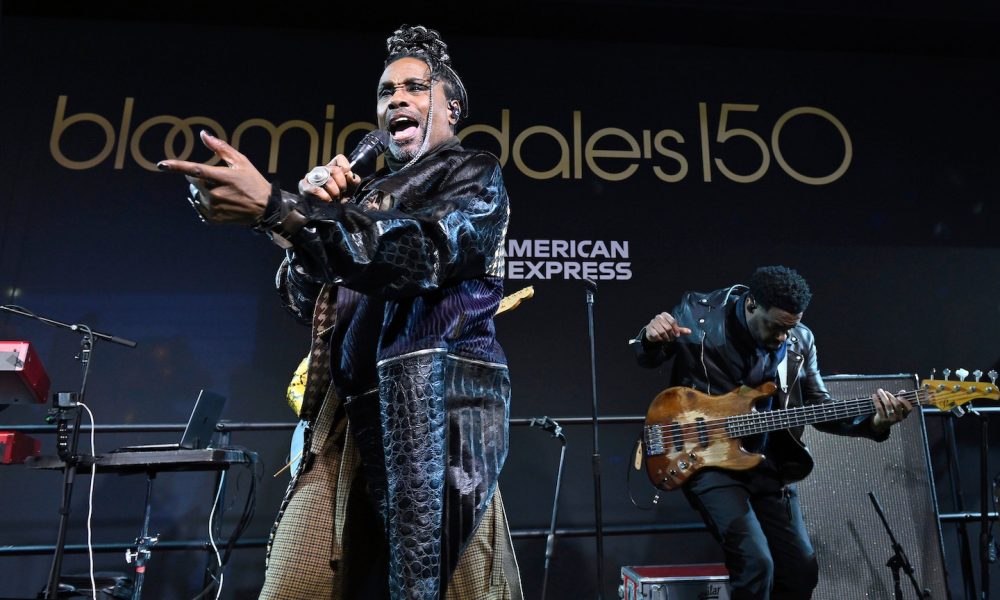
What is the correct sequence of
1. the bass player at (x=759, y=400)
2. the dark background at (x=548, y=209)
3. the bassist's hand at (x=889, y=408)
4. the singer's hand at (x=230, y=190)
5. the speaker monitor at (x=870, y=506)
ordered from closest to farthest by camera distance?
the singer's hand at (x=230, y=190)
the bass player at (x=759, y=400)
the bassist's hand at (x=889, y=408)
the speaker monitor at (x=870, y=506)
the dark background at (x=548, y=209)

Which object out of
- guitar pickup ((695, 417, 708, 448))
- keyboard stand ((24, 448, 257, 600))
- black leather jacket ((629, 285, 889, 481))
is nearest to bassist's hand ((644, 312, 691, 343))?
black leather jacket ((629, 285, 889, 481))

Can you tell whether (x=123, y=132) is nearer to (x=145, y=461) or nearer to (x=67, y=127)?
(x=67, y=127)

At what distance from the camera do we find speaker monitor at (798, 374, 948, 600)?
4082 millimetres

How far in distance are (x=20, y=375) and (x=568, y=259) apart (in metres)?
3.23

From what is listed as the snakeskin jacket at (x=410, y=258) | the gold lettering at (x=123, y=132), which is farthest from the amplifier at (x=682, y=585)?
the gold lettering at (x=123, y=132)

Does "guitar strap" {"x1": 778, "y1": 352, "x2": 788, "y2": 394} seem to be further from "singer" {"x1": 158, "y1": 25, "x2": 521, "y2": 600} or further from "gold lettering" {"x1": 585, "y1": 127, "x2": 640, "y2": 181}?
"singer" {"x1": 158, "y1": 25, "x2": 521, "y2": 600}

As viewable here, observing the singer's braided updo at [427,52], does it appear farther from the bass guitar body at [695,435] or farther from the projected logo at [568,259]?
the projected logo at [568,259]

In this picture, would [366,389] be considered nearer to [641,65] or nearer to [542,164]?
[542,164]

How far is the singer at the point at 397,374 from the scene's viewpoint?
1139 mm

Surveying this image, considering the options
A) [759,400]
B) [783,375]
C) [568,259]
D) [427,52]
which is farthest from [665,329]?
[427,52]

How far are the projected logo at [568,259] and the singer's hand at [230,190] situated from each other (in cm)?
392

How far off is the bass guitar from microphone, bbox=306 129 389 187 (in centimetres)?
241

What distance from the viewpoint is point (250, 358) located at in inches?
191

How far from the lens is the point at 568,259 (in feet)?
16.8
